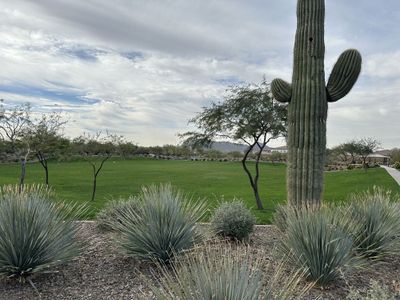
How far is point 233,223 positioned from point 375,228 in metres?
2.73

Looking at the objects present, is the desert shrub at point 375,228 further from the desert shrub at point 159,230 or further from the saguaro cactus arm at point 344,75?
the desert shrub at point 159,230

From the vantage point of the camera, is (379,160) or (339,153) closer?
(339,153)

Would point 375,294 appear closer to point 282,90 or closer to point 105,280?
point 105,280

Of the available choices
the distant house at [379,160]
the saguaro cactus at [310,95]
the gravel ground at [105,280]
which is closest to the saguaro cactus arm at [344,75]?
the saguaro cactus at [310,95]

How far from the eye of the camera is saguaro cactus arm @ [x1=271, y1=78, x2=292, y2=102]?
829 centimetres

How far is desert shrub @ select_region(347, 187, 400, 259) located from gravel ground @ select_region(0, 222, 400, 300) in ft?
0.94

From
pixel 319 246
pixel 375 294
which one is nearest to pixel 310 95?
pixel 319 246

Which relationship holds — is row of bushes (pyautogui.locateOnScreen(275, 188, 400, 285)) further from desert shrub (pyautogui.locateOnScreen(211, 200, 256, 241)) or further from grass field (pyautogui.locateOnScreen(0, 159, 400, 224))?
grass field (pyautogui.locateOnScreen(0, 159, 400, 224))

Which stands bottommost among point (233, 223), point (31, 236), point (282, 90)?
point (233, 223)

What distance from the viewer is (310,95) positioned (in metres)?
7.91

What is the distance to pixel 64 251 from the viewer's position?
5379mm

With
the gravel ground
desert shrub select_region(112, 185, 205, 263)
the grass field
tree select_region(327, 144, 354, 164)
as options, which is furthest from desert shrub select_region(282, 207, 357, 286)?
tree select_region(327, 144, 354, 164)

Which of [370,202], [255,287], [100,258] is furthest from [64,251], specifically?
[370,202]

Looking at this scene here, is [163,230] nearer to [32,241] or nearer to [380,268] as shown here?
[32,241]
